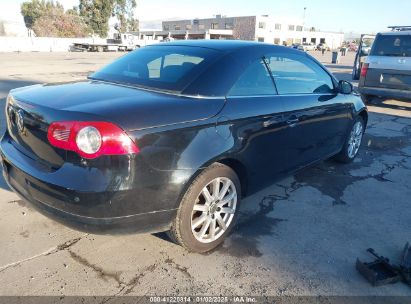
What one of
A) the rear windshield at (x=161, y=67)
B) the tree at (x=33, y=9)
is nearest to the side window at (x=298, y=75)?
the rear windshield at (x=161, y=67)

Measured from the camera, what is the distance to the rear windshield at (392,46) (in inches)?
338

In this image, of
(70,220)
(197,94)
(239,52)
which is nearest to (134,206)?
(70,220)

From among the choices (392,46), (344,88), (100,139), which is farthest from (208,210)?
(392,46)

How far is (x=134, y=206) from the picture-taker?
92.2 inches

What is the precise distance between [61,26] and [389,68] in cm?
7109

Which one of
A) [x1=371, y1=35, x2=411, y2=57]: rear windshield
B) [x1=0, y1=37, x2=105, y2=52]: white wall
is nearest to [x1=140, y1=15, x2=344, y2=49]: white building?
[x1=0, y1=37, x2=105, y2=52]: white wall

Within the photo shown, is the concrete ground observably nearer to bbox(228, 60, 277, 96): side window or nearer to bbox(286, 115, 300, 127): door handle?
bbox(286, 115, 300, 127): door handle

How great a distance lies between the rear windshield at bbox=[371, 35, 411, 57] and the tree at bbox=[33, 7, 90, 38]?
69323 mm

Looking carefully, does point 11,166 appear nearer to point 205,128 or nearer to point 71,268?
point 71,268

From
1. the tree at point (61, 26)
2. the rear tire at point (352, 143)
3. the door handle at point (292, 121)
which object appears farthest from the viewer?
the tree at point (61, 26)

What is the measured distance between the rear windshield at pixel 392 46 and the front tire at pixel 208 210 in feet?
25.0

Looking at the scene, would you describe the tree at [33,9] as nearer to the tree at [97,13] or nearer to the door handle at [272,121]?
the tree at [97,13]

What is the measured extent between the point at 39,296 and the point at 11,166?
3.34 ft

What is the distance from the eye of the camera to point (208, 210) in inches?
113
